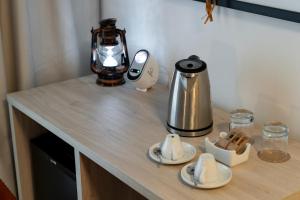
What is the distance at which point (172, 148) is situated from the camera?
1427 millimetres

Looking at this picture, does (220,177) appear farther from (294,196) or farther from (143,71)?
(143,71)

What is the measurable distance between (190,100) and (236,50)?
0.29 meters

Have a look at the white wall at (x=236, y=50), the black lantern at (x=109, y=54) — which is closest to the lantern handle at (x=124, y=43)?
the black lantern at (x=109, y=54)

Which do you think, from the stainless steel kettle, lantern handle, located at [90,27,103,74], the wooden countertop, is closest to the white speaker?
the wooden countertop

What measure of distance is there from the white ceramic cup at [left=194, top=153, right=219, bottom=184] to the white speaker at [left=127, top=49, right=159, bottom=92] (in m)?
0.63

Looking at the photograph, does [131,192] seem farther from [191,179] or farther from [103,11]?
[103,11]

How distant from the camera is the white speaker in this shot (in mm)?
1886

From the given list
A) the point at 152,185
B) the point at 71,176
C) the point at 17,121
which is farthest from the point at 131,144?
the point at 17,121

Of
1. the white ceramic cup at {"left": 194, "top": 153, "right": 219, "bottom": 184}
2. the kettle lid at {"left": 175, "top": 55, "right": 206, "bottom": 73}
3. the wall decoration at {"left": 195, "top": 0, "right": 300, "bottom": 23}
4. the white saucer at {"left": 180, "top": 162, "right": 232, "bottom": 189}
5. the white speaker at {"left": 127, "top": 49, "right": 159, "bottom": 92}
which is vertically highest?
the wall decoration at {"left": 195, "top": 0, "right": 300, "bottom": 23}

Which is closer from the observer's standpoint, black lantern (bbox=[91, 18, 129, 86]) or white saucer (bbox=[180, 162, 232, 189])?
white saucer (bbox=[180, 162, 232, 189])

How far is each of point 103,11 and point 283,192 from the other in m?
1.31

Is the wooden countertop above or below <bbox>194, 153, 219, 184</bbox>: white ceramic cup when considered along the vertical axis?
below

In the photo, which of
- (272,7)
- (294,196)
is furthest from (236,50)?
(294,196)

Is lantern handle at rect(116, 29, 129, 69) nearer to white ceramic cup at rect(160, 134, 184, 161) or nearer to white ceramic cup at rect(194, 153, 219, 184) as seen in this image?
white ceramic cup at rect(160, 134, 184, 161)
